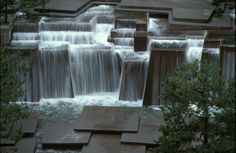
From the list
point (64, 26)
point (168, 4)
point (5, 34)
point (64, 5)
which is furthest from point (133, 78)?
point (64, 5)

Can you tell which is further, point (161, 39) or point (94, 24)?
point (94, 24)

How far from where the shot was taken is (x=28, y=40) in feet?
61.7

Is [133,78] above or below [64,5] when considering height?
below

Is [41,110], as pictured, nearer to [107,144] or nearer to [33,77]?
[33,77]

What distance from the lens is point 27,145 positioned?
45.7ft

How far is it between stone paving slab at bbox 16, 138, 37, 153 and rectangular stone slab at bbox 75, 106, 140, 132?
Answer: 52.5 inches

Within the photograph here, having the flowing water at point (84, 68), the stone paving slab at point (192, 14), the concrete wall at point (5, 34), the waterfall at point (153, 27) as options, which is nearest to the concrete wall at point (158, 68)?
the flowing water at point (84, 68)

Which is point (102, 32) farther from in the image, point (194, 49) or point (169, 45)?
point (194, 49)

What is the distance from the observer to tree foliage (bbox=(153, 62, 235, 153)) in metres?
9.95

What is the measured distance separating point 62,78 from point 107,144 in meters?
4.59

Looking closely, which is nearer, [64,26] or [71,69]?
[71,69]

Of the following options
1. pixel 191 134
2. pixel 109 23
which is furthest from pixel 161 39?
pixel 191 134

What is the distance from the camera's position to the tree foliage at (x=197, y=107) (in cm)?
995

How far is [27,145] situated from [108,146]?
2.11 metres
